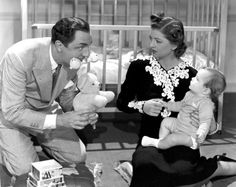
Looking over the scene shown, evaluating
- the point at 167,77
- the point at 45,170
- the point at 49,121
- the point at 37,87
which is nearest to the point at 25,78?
the point at 37,87

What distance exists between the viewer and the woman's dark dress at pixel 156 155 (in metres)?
2.05

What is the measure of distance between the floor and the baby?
0.30 metres

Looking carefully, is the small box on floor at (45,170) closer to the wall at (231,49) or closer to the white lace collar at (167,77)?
the white lace collar at (167,77)

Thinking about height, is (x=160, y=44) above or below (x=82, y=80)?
above

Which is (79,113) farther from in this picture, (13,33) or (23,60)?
(13,33)

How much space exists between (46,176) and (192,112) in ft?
2.72

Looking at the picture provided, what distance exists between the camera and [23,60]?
6.60 ft

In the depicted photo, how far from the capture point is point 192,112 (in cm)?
217

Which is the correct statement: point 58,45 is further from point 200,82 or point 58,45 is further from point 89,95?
point 200,82

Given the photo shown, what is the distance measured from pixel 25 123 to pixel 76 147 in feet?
1.41

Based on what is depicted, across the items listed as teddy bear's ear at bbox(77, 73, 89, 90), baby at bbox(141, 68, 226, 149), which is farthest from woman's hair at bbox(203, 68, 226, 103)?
teddy bear's ear at bbox(77, 73, 89, 90)

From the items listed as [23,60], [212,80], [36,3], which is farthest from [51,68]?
[36,3]

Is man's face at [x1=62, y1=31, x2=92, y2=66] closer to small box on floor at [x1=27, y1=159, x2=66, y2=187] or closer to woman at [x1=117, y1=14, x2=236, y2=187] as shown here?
woman at [x1=117, y1=14, x2=236, y2=187]

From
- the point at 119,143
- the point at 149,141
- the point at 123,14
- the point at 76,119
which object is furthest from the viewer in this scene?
the point at 123,14
